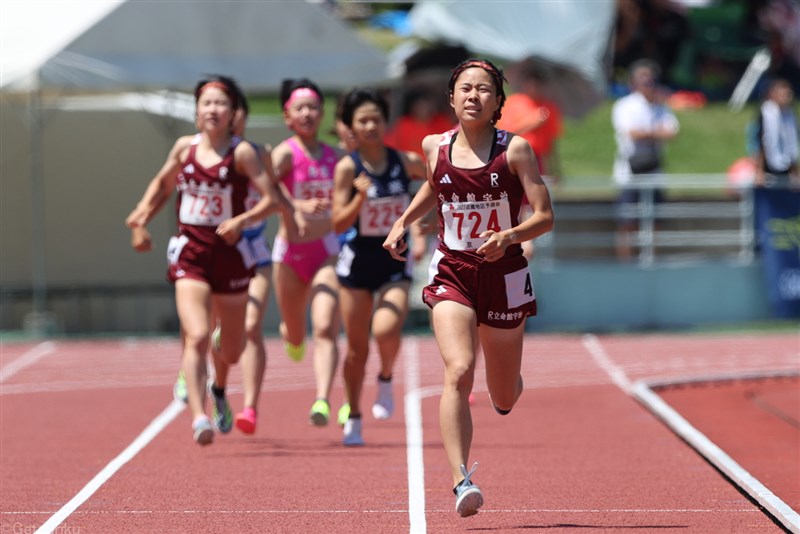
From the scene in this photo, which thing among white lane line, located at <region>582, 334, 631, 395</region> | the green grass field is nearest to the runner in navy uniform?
white lane line, located at <region>582, 334, 631, 395</region>

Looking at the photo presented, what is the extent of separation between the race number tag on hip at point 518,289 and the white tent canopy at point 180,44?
38.7ft

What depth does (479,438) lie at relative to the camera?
468 inches

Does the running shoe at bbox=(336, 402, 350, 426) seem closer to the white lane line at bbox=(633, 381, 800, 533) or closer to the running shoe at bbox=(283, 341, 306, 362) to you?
the running shoe at bbox=(283, 341, 306, 362)

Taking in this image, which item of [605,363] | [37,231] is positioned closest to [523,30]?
[605,363]

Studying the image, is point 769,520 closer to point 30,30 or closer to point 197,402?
point 197,402

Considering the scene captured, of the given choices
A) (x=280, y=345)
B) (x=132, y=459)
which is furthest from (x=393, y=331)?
(x=280, y=345)

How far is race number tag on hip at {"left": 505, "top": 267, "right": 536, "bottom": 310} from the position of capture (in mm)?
8477

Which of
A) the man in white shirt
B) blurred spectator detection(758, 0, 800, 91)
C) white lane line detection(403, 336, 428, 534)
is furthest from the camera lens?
blurred spectator detection(758, 0, 800, 91)

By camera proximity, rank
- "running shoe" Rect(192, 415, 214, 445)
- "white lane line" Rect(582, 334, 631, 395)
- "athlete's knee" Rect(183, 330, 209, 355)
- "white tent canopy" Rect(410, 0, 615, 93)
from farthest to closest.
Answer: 1. "white tent canopy" Rect(410, 0, 615, 93)
2. "white lane line" Rect(582, 334, 631, 395)
3. "athlete's knee" Rect(183, 330, 209, 355)
4. "running shoe" Rect(192, 415, 214, 445)

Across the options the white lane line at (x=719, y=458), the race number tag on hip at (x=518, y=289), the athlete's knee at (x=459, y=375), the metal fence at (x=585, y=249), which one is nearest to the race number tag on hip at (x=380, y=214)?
the white lane line at (x=719, y=458)

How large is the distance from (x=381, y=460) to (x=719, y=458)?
6.76ft

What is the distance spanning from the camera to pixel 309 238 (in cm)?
1188

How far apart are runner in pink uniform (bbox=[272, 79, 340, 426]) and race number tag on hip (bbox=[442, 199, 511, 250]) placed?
10.8 ft

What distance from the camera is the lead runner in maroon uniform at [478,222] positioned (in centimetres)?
834
